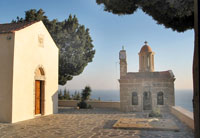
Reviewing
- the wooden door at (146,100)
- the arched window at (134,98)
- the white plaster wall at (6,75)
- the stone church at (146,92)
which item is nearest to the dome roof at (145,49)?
the stone church at (146,92)

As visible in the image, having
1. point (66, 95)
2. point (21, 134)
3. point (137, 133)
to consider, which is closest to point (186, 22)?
point (137, 133)

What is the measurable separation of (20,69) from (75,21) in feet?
44.0

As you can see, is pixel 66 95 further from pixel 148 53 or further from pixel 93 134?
pixel 93 134

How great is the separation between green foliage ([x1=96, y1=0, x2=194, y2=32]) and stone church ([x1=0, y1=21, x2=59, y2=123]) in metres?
7.36

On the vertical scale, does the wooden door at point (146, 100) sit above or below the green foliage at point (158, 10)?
below

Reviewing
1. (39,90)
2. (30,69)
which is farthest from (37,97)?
(30,69)

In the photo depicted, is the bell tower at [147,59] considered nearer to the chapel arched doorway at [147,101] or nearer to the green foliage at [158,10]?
the chapel arched doorway at [147,101]

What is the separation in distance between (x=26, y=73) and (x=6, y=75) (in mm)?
1299

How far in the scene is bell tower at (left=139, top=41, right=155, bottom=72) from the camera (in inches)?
807

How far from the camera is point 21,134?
8469 millimetres

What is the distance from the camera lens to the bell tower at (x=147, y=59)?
2049cm

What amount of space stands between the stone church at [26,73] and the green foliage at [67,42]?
691 centimetres

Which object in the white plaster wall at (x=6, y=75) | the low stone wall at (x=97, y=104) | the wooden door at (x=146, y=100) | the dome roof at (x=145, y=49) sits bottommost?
the low stone wall at (x=97, y=104)

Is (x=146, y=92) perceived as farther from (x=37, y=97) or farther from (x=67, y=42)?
(x=67, y=42)
